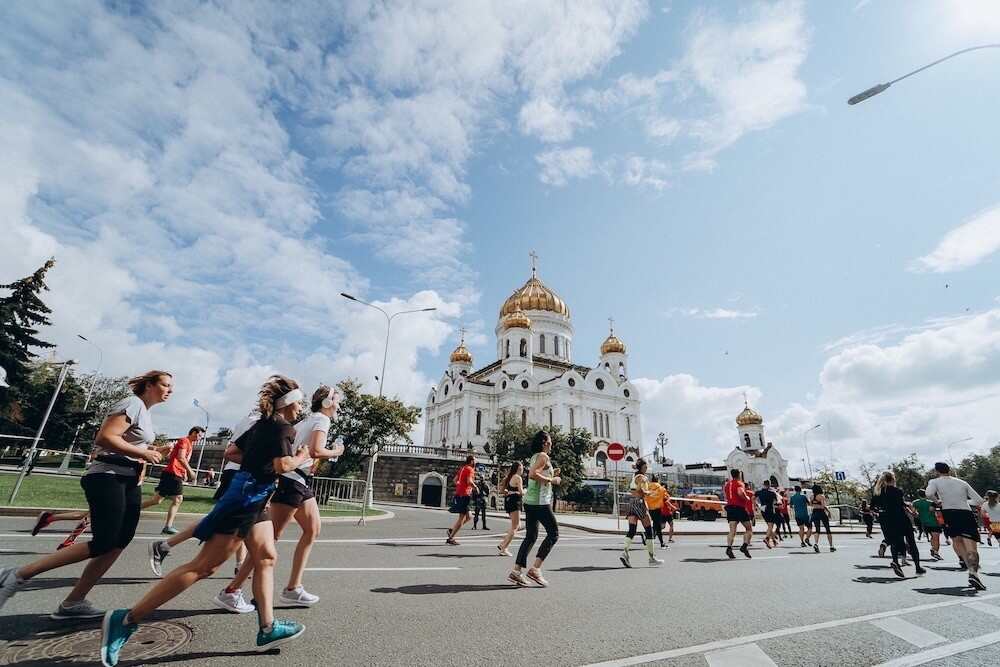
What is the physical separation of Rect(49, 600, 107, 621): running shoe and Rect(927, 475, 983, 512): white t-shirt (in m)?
10.9

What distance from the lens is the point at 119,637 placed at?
2607mm

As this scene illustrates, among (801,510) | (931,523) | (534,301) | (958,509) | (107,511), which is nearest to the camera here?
(107,511)

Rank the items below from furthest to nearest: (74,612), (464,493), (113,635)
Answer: (464,493), (74,612), (113,635)

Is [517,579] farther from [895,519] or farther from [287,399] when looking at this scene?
[895,519]

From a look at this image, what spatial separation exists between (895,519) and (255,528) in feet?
33.1

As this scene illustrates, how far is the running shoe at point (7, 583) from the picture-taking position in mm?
3096

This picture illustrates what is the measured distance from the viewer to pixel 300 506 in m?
4.27

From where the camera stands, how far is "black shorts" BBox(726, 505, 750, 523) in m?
9.57

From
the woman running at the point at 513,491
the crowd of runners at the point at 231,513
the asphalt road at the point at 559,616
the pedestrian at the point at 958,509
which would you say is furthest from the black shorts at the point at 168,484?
the pedestrian at the point at 958,509

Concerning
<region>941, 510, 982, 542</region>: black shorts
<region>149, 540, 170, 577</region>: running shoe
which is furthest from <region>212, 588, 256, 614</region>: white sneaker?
<region>941, 510, 982, 542</region>: black shorts

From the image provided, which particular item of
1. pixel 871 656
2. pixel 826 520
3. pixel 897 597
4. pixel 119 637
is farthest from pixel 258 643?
pixel 826 520

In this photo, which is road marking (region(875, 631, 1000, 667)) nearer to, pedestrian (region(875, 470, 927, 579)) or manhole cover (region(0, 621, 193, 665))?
pedestrian (region(875, 470, 927, 579))

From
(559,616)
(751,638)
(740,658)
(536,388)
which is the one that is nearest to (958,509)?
(751,638)

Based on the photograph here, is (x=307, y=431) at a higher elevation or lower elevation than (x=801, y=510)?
higher
